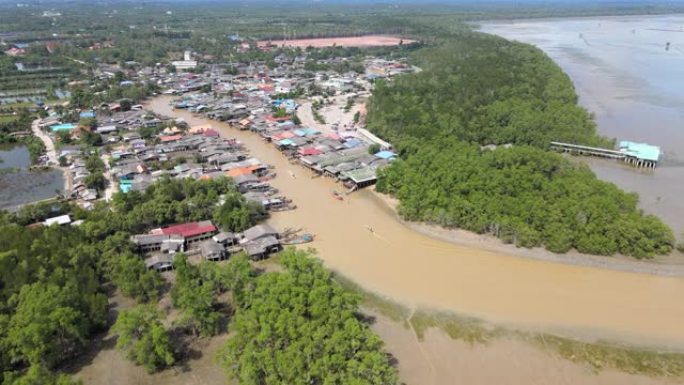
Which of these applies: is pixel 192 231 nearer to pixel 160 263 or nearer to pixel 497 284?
pixel 160 263

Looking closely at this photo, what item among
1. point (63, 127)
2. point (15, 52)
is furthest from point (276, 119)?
point (15, 52)

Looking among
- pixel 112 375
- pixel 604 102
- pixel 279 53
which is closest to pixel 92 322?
pixel 112 375

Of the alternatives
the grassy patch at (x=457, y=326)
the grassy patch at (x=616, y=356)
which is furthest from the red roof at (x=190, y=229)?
the grassy patch at (x=616, y=356)

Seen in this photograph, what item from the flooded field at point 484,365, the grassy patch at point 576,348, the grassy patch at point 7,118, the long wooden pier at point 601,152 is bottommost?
the flooded field at point 484,365

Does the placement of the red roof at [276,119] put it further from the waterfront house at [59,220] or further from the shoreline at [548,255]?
the waterfront house at [59,220]

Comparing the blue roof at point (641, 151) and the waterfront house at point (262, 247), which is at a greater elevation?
the blue roof at point (641, 151)
